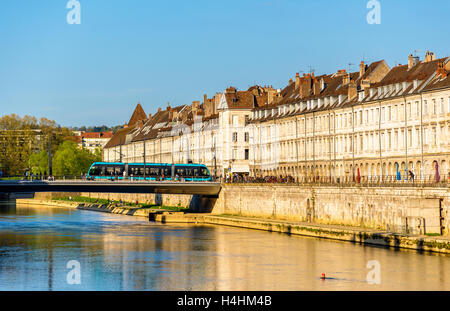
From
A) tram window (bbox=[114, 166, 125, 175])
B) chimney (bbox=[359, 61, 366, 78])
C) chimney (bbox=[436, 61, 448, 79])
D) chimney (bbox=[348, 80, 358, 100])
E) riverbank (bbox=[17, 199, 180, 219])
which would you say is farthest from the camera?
riverbank (bbox=[17, 199, 180, 219])

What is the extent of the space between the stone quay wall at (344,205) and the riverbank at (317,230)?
1419 millimetres

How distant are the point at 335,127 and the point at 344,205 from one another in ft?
62.4

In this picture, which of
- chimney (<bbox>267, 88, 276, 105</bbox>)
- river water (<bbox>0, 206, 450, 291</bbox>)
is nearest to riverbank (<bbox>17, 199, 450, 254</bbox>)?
river water (<bbox>0, 206, 450, 291</bbox>)

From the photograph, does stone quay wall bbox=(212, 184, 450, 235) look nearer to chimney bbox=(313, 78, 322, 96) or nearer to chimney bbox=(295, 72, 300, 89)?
chimney bbox=(313, 78, 322, 96)

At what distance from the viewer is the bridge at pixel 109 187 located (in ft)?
294

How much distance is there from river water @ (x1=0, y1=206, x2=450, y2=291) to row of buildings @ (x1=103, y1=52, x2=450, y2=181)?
13528 millimetres

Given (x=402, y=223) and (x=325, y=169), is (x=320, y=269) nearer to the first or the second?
(x=402, y=223)

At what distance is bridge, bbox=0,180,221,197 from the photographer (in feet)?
294

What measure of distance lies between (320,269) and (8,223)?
50381 mm

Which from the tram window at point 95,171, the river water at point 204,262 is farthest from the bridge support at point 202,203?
the river water at point 204,262

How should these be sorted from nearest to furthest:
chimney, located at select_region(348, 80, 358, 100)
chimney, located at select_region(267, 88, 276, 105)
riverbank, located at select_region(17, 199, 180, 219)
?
chimney, located at select_region(348, 80, 358, 100) < riverbank, located at select_region(17, 199, 180, 219) < chimney, located at select_region(267, 88, 276, 105)

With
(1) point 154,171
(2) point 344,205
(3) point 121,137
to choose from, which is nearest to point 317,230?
(2) point 344,205
